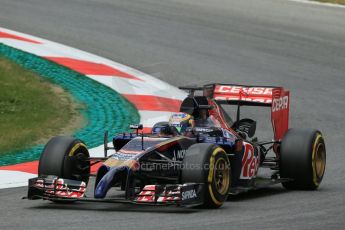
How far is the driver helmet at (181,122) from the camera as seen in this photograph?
10.3 metres

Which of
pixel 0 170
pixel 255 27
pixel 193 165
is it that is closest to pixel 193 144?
pixel 193 165

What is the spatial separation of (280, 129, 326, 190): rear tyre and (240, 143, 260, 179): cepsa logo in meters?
0.36

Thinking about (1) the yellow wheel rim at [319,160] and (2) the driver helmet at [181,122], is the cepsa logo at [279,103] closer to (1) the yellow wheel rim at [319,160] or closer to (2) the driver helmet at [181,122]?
(1) the yellow wheel rim at [319,160]

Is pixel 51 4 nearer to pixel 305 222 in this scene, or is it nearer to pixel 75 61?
pixel 75 61

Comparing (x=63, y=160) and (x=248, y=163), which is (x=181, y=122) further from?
(x=63, y=160)

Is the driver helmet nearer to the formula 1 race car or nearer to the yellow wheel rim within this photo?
the formula 1 race car

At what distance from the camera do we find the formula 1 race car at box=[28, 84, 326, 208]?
9.33 m

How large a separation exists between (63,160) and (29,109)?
4.64 m

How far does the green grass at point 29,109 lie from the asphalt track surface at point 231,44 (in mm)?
2338

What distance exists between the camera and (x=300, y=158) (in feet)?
35.2

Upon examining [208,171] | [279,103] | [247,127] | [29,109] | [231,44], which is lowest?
[208,171]

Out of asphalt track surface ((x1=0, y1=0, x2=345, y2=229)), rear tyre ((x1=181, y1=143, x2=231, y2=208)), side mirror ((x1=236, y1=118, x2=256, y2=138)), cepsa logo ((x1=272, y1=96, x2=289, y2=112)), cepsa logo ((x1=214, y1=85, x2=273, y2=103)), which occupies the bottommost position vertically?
rear tyre ((x1=181, y1=143, x2=231, y2=208))

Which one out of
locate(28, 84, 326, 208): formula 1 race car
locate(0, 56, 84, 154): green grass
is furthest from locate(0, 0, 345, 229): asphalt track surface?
locate(0, 56, 84, 154): green grass

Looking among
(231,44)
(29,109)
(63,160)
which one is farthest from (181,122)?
(231,44)
